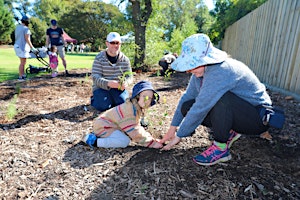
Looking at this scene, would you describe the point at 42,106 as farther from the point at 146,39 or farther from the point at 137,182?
the point at 146,39

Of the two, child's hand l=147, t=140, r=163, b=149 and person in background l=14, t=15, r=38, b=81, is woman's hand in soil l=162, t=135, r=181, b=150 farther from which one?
person in background l=14, t=15, r=38, b=81

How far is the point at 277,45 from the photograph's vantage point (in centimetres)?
530

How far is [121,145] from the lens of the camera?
8.12ft

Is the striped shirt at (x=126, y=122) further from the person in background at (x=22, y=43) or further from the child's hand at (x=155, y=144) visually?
the person in background at (x=22, y=43)

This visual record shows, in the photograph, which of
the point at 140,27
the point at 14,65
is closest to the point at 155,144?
the point at 140,27

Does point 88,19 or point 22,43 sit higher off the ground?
point 88,19

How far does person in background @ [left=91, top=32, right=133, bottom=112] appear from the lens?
10.9 feet

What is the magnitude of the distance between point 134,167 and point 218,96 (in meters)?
0.97

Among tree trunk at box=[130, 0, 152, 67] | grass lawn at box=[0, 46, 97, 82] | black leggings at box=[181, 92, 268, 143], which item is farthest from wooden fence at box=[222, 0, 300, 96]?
grass lawn at box=[0, 46, 97, 82]

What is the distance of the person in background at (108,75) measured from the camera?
10.9ft

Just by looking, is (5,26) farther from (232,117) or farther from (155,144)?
(232,117)

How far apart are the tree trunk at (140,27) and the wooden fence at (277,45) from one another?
3549mm

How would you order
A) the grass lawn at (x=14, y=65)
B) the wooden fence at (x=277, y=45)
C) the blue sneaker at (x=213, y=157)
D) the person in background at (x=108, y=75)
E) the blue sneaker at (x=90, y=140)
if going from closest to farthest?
the blue sneaker at (x=213, y=157) → the blue sneaker at (x=90, y=140) → the person in background at (x=108, y=75) → the wooden fence at (x=277, y=45) → the grass lawn at (x=14, y=65)

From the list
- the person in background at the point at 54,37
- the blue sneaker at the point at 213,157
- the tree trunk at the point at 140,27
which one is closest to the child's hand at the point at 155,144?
the blue sneaker at the point at 213,157
